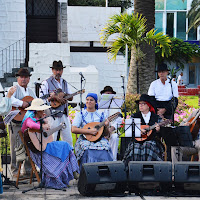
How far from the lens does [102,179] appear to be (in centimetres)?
834

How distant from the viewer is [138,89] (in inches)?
589

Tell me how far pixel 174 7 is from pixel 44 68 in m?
33.5

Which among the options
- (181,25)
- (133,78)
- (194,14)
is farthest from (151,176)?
(181,25)

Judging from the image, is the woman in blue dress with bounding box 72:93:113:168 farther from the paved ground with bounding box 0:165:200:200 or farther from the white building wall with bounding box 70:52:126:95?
the white building wall with bounding box 70:52:126:95

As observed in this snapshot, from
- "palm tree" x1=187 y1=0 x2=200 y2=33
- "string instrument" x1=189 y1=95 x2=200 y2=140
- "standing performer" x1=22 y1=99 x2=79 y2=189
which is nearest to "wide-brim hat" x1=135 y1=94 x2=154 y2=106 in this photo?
"string instrument" x1=189 y1=95 x2=200 y2=140

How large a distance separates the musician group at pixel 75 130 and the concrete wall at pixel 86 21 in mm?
8212

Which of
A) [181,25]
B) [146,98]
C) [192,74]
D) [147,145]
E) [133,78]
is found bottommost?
[147,145]

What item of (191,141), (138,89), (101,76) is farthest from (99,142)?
(101,76)

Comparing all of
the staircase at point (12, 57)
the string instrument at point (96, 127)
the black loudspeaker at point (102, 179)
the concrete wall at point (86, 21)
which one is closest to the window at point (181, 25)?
the concrete wall at point (86, 21)

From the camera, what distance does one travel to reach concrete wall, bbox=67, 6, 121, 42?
18734mm

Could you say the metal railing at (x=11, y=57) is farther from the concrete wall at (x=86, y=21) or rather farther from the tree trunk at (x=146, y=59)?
the tree trunk at (x=146, y=59)

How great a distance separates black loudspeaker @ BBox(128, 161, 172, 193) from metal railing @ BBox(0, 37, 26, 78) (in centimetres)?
1019

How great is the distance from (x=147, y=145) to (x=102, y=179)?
61.3 inches

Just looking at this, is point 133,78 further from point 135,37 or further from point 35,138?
point 35,138
